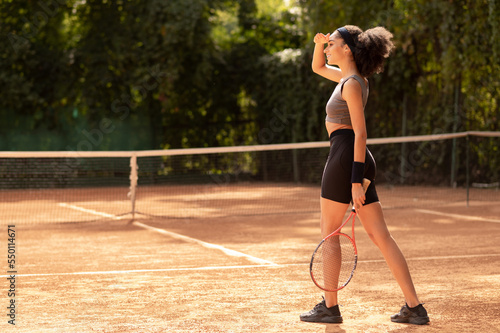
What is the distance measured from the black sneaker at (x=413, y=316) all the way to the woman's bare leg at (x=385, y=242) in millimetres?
32

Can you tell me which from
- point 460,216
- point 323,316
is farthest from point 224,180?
point 323,316

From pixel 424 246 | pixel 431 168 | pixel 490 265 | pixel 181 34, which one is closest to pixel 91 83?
pixel 181 34

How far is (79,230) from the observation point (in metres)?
10.4

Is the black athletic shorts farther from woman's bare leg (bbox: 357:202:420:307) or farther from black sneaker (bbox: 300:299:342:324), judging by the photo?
black sneaker (bbox: 300:299:342:324)

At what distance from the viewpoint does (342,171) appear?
4.60 metres

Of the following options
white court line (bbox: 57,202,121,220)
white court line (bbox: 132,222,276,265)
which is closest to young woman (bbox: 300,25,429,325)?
white court line (bbox: 132,222,276,265)

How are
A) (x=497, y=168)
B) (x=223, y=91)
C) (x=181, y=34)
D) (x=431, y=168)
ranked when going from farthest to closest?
1. (x=223, y=91)
2. (x=181, y=34)
3. (x=431, y=168)
4. (x=497, y=168)

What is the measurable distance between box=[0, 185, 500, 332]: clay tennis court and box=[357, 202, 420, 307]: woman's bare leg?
0.74ft

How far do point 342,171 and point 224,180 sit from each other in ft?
51.5

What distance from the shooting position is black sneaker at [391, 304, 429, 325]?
461cm

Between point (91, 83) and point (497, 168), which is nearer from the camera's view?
point (497, 168)

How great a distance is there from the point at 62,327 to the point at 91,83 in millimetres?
16952

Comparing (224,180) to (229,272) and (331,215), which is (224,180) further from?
(331,215)

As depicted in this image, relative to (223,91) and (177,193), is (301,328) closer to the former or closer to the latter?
(177,193)
